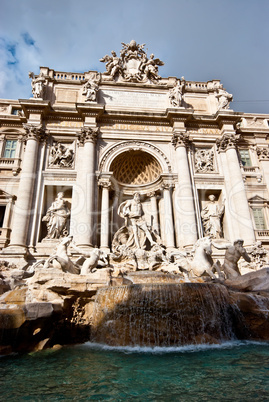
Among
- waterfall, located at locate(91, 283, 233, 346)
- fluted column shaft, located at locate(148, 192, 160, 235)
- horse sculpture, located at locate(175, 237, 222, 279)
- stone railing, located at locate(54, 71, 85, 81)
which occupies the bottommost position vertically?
waterfall, located at locate(91, 283, 233, 346)

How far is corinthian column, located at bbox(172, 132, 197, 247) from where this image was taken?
14.7 m

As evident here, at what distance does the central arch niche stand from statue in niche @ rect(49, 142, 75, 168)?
2711 mm

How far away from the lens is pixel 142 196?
17516 millimetres

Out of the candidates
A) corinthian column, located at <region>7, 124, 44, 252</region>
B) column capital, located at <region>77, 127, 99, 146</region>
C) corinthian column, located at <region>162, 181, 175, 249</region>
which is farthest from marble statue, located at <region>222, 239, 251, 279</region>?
column capital, located at <region>77, 127, 99, 146</region>

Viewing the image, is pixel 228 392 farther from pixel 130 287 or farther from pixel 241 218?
pixel 241 218

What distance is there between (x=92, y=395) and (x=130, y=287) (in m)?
3.83

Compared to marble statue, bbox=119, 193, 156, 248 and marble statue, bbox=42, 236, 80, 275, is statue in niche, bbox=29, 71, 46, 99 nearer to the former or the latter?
marble statue, bbox=119, 193, 156, 248

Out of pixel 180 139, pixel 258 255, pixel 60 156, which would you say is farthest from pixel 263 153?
pixel 60 156

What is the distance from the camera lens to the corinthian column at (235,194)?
48.2 feet

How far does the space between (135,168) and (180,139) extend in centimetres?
371

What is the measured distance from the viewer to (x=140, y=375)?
4398mm

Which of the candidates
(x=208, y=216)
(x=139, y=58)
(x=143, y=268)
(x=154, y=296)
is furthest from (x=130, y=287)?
(x=139, y=58)

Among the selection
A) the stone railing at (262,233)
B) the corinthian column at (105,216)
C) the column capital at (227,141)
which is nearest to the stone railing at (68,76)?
the corinthian column at (105,216)

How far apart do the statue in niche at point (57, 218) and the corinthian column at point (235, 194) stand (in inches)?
394
